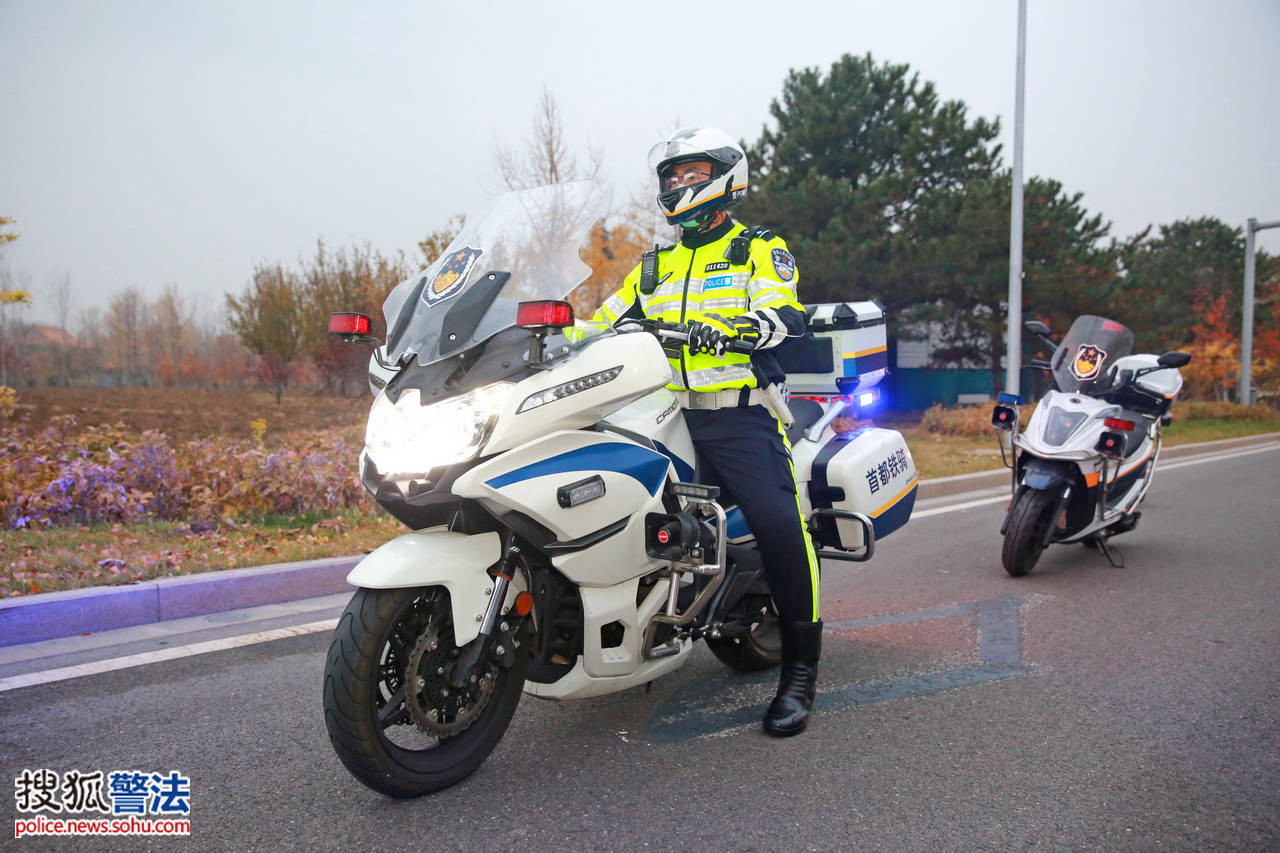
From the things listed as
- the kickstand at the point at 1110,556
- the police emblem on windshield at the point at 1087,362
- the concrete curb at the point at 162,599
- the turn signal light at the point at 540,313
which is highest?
the turn signal light at the point at 540,313

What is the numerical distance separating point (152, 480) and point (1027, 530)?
6.03m

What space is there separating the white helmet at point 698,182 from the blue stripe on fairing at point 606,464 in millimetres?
926

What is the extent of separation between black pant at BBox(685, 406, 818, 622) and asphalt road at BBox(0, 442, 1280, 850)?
0.57m

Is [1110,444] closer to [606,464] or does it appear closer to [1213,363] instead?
[606,464]

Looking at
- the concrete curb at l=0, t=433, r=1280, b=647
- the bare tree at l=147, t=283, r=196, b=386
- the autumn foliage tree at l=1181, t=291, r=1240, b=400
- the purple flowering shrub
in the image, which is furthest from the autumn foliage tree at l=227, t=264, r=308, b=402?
the autumn foliage tree at l=1181, t=291, r=1240, b=400

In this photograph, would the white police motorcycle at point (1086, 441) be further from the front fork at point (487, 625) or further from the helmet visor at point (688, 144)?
the front fork at point (487, 625)

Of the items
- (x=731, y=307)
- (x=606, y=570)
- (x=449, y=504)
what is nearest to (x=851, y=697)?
(x=606, y=570)

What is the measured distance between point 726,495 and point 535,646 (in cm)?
93

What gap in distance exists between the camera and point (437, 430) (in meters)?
2.64

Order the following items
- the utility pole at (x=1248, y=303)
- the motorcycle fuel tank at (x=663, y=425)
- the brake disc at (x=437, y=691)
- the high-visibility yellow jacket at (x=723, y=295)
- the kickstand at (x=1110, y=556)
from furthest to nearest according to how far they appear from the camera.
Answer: the utility pole at (x=1248, y=303)
the kickstand at (x=1110, y=556)
the high-visibility yellow jacket at (x=723, y=295)
the motorcycle fuel tank at (x=663, y=425)
the brake disc at (x=437, y=691)

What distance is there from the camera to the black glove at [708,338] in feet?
9.63

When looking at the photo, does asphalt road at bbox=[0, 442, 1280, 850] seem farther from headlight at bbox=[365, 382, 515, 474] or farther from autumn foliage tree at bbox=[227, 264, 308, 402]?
autumn foliage tree at bbox=[227, 264, 308, 402]

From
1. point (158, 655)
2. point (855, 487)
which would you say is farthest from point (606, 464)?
point (158, 655)

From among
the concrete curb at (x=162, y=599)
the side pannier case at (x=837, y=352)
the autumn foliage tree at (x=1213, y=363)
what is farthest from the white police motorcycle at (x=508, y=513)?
the autumn foliage tree at (x=1213, y=363)
